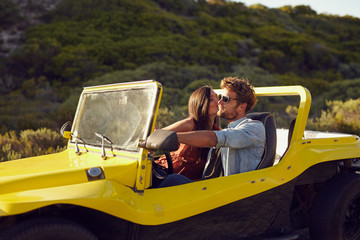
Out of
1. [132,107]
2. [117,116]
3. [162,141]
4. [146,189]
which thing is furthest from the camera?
[117,116]

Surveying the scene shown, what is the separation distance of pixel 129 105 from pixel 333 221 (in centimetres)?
181

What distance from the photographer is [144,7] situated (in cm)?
2689

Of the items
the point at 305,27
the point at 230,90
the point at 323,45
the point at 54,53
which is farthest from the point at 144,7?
the point at 230,90

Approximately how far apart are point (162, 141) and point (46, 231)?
31.3 inches

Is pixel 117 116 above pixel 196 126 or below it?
above

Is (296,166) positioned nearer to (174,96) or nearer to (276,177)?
(276,177)

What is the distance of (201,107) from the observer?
342 centimetres

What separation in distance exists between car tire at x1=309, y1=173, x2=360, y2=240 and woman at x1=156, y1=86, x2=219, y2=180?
1.02m

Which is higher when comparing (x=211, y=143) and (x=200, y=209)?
(x=211, y=143)

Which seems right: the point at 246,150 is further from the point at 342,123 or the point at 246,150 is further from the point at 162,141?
the point at 342,123

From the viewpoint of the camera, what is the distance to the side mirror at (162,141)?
221cm

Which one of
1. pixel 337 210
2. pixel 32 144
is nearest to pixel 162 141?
pixel 337 210

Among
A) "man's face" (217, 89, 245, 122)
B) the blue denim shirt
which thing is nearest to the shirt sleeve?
the blue denim shirt

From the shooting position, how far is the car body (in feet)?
7.16
